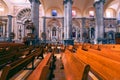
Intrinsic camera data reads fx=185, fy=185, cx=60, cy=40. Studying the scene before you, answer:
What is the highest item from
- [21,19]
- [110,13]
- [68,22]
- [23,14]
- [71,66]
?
[110,13]

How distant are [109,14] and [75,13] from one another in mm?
7818

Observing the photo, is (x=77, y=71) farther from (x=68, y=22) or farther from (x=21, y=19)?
(x=21, y=19)

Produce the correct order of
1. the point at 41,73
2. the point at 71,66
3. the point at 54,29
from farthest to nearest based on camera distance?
the point at 54,29, the point at 71,66, the point at 41,73

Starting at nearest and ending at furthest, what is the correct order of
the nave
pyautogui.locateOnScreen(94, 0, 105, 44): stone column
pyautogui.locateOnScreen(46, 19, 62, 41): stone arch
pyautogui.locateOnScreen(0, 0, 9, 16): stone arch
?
the nave
pyautogui.locateOnScreen(94, 0, 105, 44): stone column
pyautogui.locateOnScreen(0, 0, 9, 16): stone arch
pyautogui.locateOnScreen(46, 19, 62, 41): stone arch

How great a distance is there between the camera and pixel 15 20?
40000mm

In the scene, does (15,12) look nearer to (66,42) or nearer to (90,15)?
(90,15)

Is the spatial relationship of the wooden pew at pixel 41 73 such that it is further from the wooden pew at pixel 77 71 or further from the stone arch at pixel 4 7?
the stone arch at pixel 4 7

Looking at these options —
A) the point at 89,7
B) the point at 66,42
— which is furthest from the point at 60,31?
the point at 66,42

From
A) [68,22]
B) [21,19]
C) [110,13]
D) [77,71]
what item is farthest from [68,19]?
[110,13]

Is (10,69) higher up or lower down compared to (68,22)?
lower down

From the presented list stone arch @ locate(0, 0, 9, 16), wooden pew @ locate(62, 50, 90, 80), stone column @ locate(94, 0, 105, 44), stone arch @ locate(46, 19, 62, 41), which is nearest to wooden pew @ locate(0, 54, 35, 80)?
wooden pew @ locate(62, 50, 90, 80)

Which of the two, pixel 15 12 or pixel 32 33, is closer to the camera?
pixel 32 33

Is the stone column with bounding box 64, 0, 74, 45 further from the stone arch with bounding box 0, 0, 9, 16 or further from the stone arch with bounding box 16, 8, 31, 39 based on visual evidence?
the stone arch with bounding box 0, 0, 9, 16

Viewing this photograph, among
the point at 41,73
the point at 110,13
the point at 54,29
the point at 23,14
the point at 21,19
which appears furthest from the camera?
the point at 110,13
